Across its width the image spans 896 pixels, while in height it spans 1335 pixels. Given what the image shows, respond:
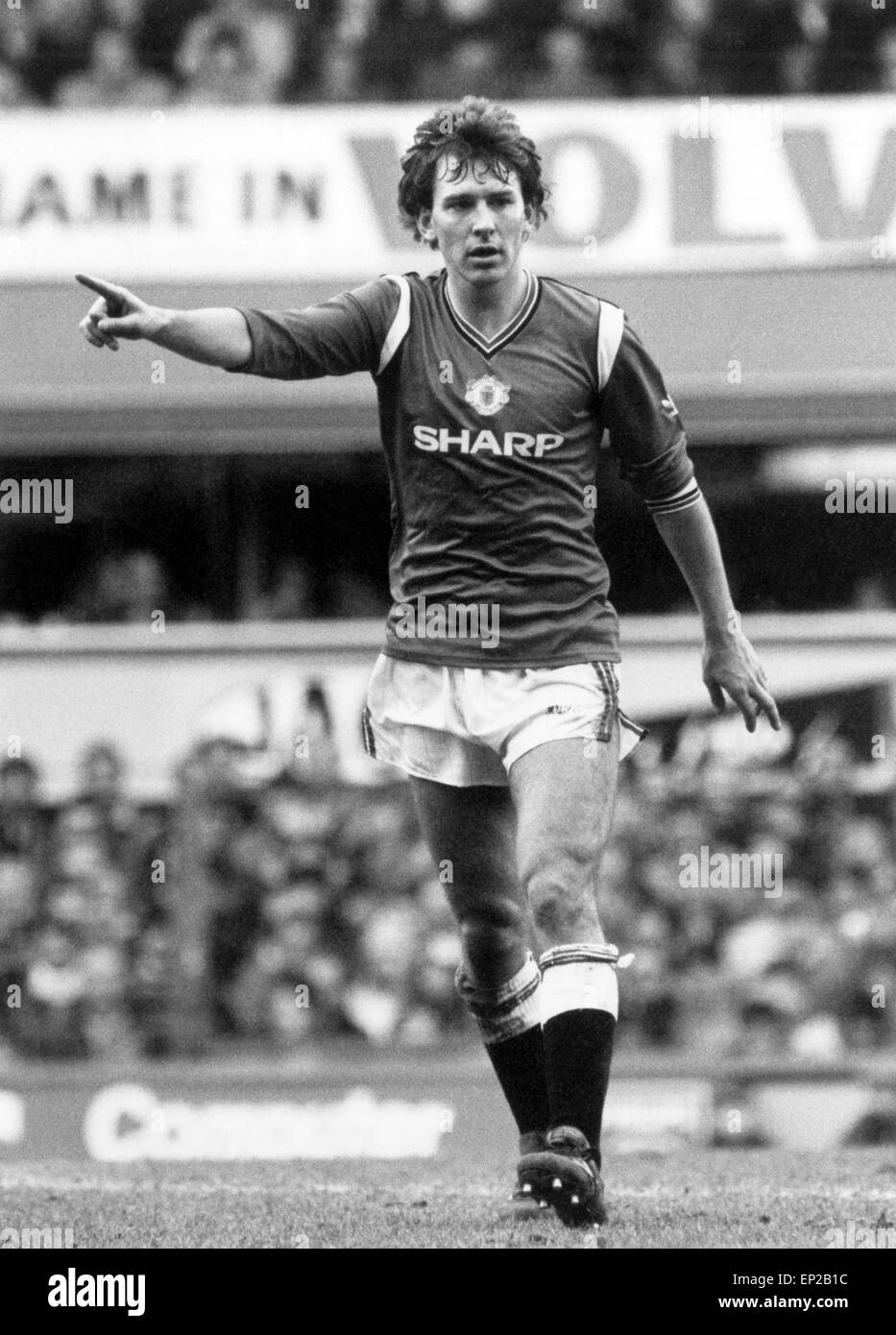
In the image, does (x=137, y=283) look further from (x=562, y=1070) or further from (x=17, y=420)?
(x=562, y=1070)

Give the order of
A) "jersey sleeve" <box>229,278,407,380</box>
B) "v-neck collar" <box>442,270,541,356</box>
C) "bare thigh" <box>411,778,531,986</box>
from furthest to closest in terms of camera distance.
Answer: "bare thigh" <box>411,778,531,986</box>, "v-neck collar" <box>442,270,541,356</box>, "jersey sleeve" <box>229,278,407,380</box>

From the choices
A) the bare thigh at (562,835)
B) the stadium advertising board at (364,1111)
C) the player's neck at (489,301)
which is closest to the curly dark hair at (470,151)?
the player's neck at (489,301)

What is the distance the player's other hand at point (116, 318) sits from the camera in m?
4.69

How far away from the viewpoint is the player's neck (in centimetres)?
536

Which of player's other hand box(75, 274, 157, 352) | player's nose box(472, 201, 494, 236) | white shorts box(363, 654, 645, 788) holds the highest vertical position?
player's nose box(472, 201, 494, 236)

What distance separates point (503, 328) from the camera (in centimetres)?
536

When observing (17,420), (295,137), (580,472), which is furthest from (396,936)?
(580,472)

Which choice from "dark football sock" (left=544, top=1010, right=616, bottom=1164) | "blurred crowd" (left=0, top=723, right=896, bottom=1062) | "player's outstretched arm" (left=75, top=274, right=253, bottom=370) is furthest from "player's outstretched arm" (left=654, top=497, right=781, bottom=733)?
"blurred crowd" (left=0, top=723, right=896, bottom=1062)

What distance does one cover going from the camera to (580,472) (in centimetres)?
538

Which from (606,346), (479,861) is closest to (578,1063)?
(479,861)

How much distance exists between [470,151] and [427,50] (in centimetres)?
842

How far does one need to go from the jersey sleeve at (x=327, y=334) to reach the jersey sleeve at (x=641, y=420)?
0.49m

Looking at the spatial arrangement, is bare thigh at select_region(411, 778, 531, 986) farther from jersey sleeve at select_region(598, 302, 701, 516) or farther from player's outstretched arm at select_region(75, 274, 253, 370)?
player's outstretched arm at select_region(75, 274, 253, 370)

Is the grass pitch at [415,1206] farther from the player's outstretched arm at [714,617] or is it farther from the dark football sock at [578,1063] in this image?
the player's outstretched arm at [714,617]
